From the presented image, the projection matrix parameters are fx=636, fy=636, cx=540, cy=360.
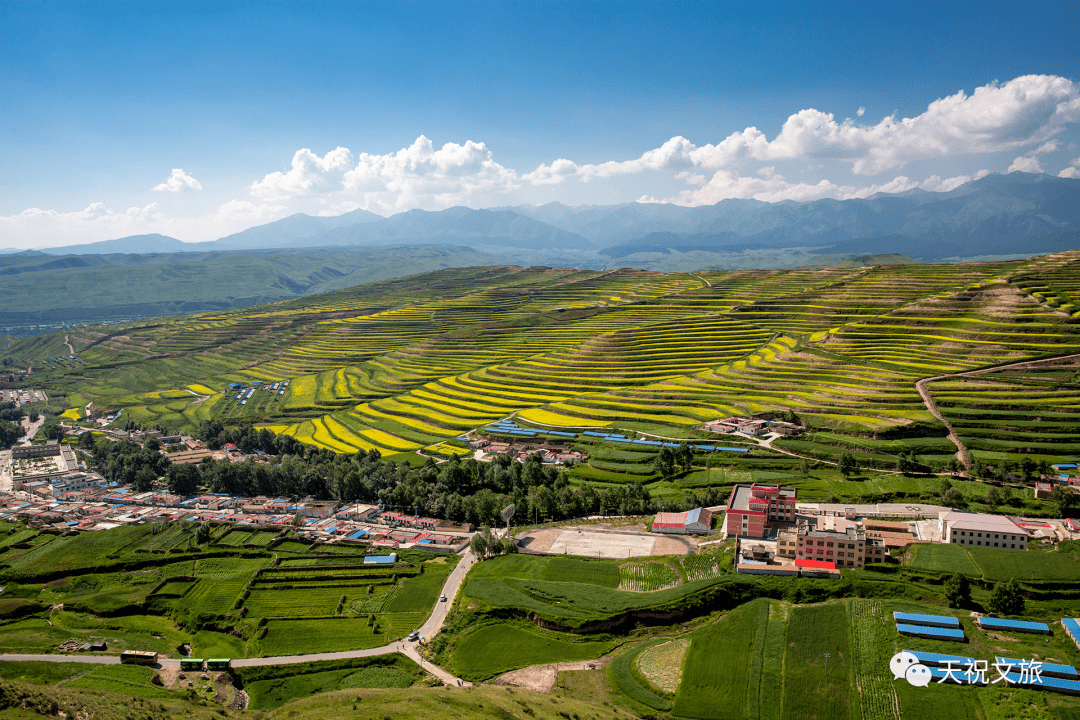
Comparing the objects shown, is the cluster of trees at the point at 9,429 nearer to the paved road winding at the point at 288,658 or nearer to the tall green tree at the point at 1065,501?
the paved road winding at the point at 288,658

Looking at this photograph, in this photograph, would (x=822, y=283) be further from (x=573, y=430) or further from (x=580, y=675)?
(x=580, y=675)

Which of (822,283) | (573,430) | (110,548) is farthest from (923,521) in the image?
(822,283)

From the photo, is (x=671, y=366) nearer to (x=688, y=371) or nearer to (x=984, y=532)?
(x=688, y=371)

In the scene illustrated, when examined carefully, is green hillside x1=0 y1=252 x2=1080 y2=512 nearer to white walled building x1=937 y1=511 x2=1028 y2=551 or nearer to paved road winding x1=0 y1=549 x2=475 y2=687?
white walled building x1=937 y1=511 x2=1028 y2=551

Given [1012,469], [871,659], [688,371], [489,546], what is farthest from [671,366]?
[871,659]

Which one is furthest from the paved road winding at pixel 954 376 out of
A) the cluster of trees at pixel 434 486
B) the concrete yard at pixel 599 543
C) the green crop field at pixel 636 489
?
the concrete yard at pixel 599 543

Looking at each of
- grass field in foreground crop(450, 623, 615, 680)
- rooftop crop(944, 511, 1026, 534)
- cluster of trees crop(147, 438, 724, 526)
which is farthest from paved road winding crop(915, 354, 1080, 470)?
grass field in foreground crop(450, 623, 615, 680)
